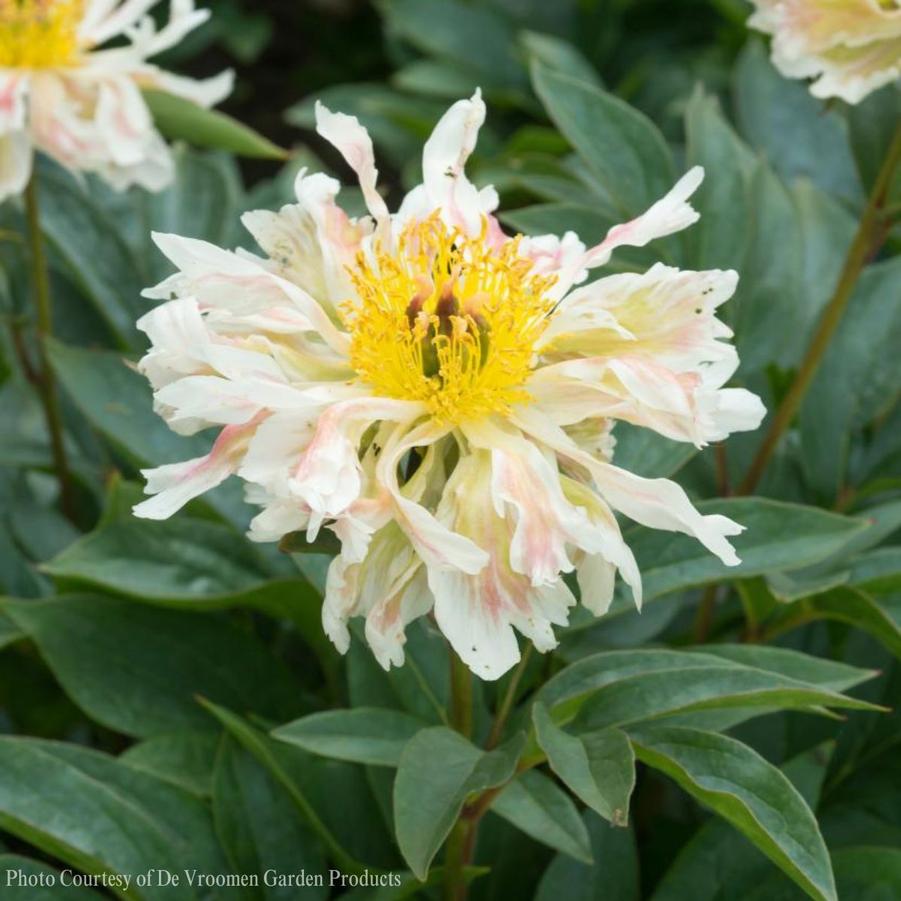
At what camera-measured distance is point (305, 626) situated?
1368 mm

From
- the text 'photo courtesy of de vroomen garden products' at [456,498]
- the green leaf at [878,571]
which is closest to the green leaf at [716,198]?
the text 'photo courtesy of de vroomen garden products' at [456,498]

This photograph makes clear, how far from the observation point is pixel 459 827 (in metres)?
1.07

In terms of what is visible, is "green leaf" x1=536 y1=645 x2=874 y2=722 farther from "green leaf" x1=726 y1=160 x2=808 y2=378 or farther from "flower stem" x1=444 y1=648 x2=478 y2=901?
"green leaf" x1=726 y1=160 x2=808 y2=378

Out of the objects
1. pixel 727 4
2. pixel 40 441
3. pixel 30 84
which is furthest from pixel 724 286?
pixel 727 4

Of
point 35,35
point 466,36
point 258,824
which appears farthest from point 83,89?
point 466,36

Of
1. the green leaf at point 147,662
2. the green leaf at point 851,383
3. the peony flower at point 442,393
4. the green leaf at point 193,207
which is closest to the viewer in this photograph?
the peony flower at point 442,393

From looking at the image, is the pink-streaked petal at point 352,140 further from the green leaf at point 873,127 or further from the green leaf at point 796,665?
the green leaf at point 873,127

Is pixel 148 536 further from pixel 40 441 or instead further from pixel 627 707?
pixel 627 707

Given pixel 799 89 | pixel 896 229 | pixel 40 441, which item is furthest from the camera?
pixel 799 89

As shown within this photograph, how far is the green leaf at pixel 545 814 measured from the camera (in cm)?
100

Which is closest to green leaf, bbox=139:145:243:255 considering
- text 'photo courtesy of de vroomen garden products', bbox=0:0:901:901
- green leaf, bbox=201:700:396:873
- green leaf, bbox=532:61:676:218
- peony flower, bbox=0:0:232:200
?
text 'photo courtesy of de vroomen garden products', bbox=0:0:901:901

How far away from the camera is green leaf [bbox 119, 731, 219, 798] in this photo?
4.00 ft

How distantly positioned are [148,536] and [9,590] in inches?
12.0

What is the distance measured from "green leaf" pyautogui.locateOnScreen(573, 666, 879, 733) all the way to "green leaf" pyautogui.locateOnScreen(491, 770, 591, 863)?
0.19 ft
